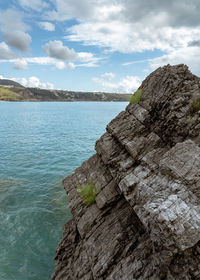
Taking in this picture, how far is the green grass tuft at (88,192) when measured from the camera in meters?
13.1

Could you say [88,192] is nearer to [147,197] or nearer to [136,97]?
[147,197]

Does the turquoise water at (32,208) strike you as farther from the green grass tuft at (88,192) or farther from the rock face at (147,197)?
the green grass tuft at (88,192)

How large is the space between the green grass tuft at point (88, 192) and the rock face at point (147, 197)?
51 cm

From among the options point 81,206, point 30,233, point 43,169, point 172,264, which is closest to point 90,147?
point 43,169

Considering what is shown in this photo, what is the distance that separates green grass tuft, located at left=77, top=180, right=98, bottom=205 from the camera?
13117mm

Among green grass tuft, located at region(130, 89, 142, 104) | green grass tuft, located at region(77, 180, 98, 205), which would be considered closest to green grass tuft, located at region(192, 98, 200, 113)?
green grass tuft, located at region(130, 89, 142, 104)

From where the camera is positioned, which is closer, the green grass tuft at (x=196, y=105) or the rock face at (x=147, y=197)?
the rock face at (x=147, y=197)

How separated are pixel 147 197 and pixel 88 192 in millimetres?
6315

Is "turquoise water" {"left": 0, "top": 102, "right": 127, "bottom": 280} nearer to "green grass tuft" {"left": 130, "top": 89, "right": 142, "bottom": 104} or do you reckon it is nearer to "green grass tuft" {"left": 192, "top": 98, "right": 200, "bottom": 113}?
"green grass tuft" {"left": 130, "top": 89, "right": 142, "bottom": 104}

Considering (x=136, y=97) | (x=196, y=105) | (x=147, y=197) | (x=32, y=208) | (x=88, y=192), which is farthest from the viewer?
(x=32, y=208)

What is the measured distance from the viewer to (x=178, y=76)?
12727mm

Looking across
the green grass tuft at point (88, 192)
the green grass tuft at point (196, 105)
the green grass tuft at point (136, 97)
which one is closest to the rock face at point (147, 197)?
the green grass tuft at point (196, 105)

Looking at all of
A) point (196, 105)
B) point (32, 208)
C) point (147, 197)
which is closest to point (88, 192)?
point (147, 197)

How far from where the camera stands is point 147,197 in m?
8.35
